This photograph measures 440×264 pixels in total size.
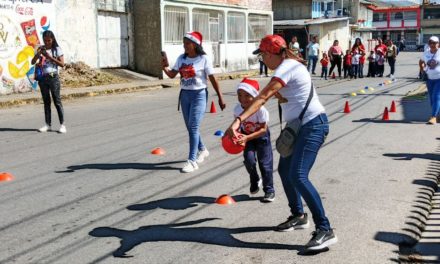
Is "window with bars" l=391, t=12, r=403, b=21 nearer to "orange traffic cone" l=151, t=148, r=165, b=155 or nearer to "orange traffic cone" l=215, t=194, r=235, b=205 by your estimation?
"orange traffic cone" l=151, t=148, r=165, b=155

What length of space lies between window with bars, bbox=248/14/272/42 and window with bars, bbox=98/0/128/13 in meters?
11.3

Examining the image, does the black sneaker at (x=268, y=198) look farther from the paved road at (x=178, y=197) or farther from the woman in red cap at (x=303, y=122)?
the woman in red cap at (x=303, y=122)

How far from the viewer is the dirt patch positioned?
20.2 meters

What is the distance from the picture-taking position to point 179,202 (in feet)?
18.8

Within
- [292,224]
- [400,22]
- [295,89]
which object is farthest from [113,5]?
[400,22]

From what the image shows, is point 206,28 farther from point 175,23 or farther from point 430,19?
point 430,19

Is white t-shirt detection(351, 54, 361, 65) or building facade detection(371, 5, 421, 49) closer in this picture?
white t-shirt detection(351, 54, 361, 65)

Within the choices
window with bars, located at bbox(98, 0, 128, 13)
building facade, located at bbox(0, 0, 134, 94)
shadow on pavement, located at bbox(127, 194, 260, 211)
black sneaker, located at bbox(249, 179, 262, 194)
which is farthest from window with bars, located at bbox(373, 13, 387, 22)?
shadow on pavement, located at bbox(127, 194, 260, 211)

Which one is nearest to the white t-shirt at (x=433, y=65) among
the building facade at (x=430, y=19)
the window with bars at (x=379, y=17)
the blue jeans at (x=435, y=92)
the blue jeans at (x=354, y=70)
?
the blue jeans at (x=435, y=92)

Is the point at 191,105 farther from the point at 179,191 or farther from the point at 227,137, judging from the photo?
the point at 227,137

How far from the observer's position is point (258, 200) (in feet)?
19.0

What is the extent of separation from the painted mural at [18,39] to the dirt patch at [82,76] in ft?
5.76

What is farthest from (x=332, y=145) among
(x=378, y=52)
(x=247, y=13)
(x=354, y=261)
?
(x=247, y=13)

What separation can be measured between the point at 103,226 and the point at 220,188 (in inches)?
69.2
